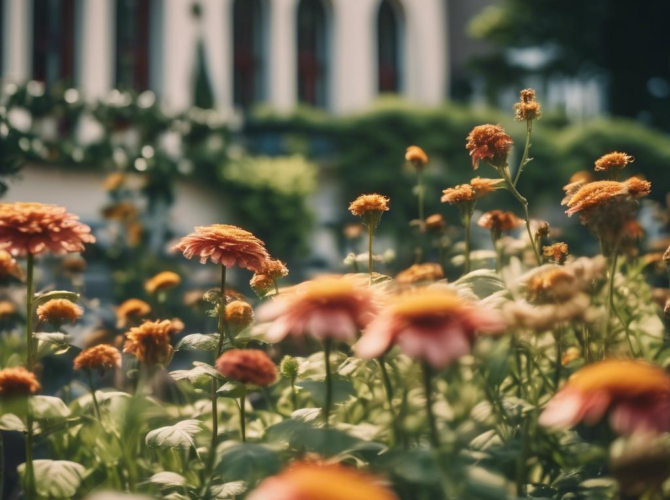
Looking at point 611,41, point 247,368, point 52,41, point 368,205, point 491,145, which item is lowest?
point 247,368

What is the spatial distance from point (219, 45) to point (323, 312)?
7.70 meters

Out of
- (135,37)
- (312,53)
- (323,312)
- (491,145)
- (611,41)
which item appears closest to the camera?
(323,312)

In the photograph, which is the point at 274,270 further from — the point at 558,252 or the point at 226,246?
the point at 558,252

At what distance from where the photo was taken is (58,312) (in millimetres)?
1474

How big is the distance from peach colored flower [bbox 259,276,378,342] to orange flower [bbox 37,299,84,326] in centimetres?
71

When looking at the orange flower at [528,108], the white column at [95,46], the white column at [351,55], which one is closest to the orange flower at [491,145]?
the orange flower at [528,108]

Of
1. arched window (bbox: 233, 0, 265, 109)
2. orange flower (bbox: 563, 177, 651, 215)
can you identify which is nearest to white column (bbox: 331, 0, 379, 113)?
arched window (bbox: 233, 0, 265, 109)

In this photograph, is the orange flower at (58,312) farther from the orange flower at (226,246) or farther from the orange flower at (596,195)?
the orange flower at (596,195)

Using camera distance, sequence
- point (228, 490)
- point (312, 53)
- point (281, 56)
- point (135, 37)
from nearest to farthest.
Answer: point (228, 490)
point (135, 37)
point (281, 56)
point (312, 53)

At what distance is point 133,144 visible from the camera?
5898mm

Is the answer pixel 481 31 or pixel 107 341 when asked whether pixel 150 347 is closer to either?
pixel 107 341

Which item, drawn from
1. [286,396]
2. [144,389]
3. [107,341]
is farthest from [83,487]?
[107,341]

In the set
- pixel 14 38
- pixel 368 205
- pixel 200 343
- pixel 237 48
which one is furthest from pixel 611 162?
pixel 237 48

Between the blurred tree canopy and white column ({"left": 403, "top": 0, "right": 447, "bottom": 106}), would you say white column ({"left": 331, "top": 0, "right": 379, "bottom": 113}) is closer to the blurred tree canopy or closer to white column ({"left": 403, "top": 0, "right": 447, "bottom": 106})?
white column ({"left": 403, "top": 0, "right": 447, "bottom": 106})
